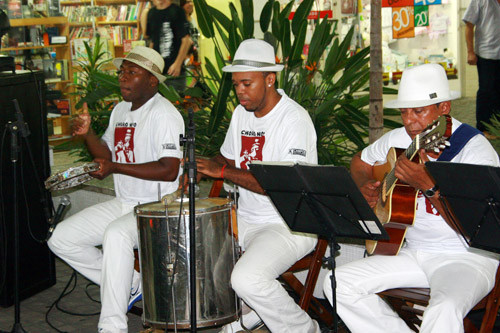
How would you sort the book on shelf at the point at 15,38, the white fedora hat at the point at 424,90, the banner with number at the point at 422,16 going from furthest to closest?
the banner with number at the point at 422,16, the book on shelf at the point at 15,38, the white fedora hat at the point at 424,90

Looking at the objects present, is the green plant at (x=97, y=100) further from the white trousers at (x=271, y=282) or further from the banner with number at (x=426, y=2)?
the banner with number at (x=426, y=2)

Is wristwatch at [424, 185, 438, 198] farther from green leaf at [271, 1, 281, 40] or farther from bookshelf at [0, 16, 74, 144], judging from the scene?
bookshelf at [0, 16, 74, 144]

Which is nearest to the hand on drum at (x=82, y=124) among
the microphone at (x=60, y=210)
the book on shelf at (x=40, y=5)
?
the microphone at (x=60, y=210)

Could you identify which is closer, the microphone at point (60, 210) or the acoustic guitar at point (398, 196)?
the acoustic guitar at point (398, 196)

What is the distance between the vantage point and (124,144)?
500 cm

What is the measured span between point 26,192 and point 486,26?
499 cm

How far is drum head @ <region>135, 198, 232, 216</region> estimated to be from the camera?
4.04 metres

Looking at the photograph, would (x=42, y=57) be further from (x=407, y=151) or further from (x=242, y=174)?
(x=407, y=151)

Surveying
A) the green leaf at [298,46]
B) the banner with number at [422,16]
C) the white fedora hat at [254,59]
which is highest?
the banner with number at [422,16]

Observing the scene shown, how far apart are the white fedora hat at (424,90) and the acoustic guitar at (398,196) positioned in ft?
0.49

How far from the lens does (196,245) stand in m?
4.06

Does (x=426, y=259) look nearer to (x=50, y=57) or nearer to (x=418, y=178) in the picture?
(x=418, y=178)

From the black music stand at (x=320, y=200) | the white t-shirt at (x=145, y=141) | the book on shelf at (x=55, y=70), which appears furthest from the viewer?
the book on shelf at (x=55, y=70)

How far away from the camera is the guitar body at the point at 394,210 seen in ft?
12.5
